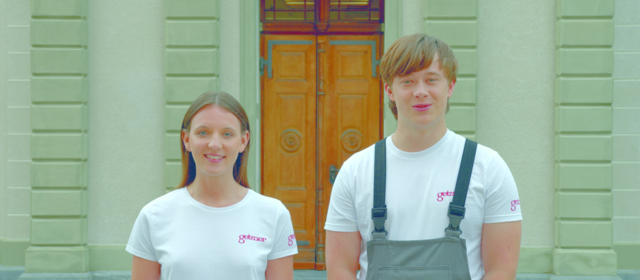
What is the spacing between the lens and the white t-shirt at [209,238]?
80.4 inches

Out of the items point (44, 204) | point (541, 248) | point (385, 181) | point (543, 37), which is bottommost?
point (541, 248)

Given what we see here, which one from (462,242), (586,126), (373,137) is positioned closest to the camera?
(462,242)

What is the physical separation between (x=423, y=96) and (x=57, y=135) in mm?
5449

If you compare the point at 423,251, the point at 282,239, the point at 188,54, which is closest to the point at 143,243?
the point at 282,239

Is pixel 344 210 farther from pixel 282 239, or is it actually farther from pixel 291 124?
pixel 291 124

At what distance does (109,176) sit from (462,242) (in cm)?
544

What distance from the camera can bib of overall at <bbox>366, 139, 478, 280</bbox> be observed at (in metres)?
1.96

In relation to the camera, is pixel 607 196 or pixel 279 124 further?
pixel 279 124

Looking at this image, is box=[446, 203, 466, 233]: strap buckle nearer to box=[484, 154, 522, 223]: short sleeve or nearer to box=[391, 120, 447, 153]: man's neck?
box=[484, 154, 522, 223]: short sleeve

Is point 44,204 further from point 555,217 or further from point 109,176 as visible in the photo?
point 555,217

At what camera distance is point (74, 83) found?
253 inches

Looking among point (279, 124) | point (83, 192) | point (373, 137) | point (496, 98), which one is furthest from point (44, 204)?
point (496, 98)

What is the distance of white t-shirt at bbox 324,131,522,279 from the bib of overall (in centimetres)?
3

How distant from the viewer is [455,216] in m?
1.97
